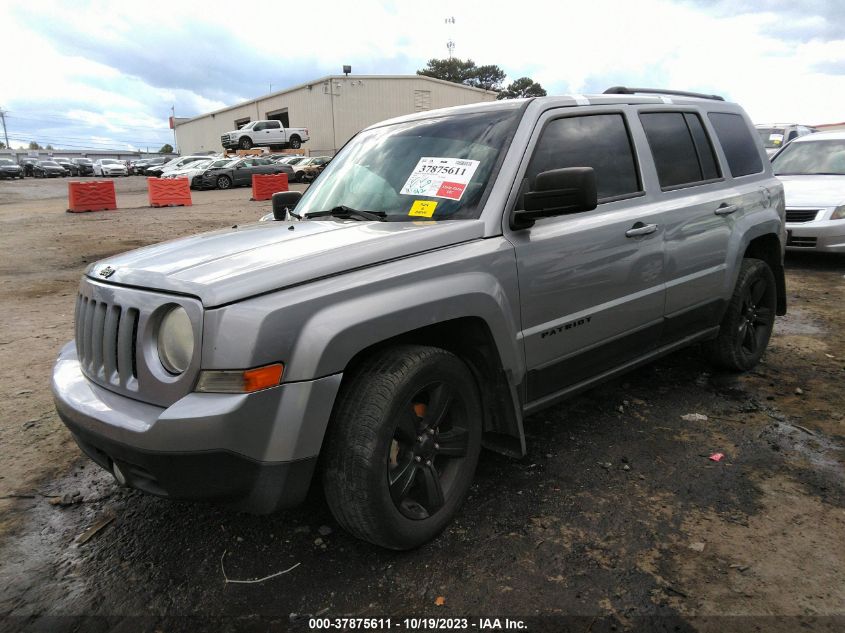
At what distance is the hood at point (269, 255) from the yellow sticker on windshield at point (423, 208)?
0.13m

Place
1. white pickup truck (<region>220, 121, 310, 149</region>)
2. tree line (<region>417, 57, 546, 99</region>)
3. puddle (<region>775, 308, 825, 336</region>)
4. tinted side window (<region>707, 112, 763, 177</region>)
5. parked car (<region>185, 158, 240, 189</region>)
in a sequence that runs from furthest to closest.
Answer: tree line (<region>417, 57, 546, 99</region>), white pickup truck (<region>220, 121, 310, 149</region>), parked car (<region>185, 158, 240, 189</region>), puddle (<region>775, 308, 825, 336</region>), tinted side window (<region>707, 112, 763, 177</region>)

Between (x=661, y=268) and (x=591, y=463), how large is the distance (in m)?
1.17

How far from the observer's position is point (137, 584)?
2367 mm

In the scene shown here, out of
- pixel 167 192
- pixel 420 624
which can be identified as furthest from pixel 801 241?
pixel 167 192

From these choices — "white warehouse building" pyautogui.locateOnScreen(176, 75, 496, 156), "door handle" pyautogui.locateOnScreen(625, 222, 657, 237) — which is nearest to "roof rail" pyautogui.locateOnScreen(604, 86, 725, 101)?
"door handle" pyautogui.locateOnScreen(625, 222, 657, 237)

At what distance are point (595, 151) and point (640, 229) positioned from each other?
48cm

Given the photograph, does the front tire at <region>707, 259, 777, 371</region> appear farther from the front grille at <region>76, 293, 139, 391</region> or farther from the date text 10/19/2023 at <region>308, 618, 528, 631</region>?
the front grille at <region>76, 293, 139, 391</region>

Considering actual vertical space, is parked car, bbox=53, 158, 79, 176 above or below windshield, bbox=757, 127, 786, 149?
above

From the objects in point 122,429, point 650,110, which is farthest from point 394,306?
point 650,110

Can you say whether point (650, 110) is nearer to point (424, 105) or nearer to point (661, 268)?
point (661, 268)

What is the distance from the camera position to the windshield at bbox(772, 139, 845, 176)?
9.00 metres

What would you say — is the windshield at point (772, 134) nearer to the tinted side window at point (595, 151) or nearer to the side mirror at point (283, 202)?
the tinted side window at point (595, 151)

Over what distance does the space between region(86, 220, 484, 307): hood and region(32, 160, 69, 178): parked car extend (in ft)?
176

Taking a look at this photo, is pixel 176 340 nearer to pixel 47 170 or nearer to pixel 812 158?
pixel 812 158
